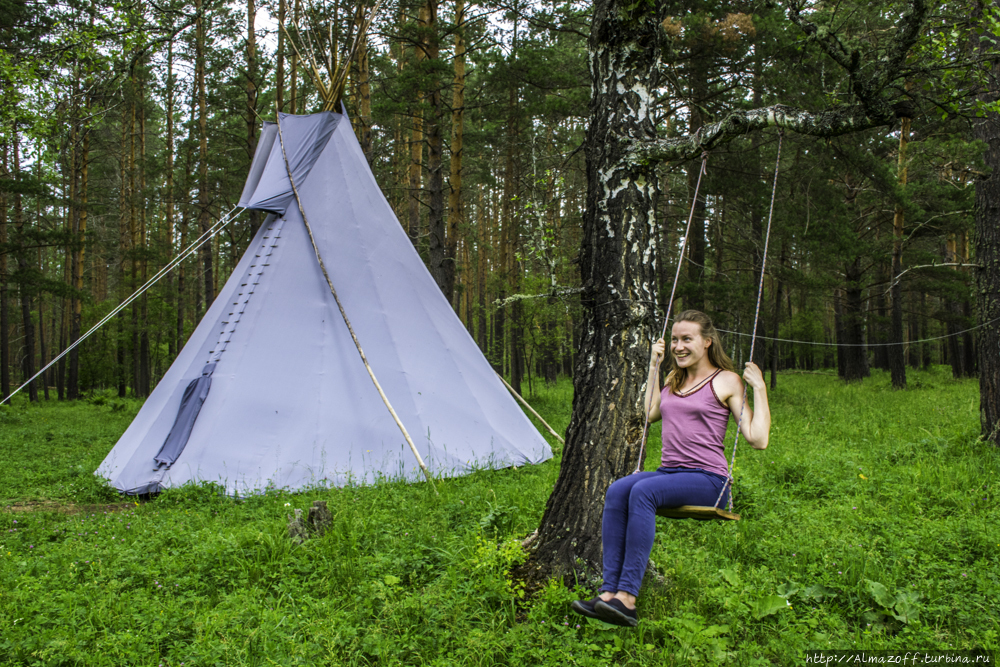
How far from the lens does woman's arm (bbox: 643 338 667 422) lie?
9.42 ft

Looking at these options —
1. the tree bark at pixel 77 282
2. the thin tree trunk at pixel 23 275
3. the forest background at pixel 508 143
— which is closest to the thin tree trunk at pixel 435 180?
the forest background at pixel 508 143

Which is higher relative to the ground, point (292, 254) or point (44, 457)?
point (292, 254)

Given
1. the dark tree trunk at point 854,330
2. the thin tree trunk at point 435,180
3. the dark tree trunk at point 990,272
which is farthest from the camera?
the dark tree trunk at point 854,330

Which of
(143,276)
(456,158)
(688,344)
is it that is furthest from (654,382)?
(143,276)

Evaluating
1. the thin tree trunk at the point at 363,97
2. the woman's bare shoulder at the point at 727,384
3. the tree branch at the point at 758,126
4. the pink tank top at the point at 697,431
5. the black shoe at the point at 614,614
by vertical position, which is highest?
the thin tree trunk at the point at 363,97

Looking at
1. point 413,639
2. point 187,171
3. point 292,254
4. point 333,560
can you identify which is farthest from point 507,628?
point 187,171

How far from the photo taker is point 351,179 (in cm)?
735

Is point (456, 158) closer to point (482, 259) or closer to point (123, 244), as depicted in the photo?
point (123, 244)

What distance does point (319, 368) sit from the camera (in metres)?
6.21

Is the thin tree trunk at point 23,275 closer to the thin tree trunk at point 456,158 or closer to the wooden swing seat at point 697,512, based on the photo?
the thin tree trunk at point 456,158

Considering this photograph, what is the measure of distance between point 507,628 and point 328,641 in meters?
0.80

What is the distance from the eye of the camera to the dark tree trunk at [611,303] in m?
3.02

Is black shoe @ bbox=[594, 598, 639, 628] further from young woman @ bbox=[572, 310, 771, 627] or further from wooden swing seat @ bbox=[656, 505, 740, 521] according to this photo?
wooden swing seat @ bbox=[656, 505, 740, 521]

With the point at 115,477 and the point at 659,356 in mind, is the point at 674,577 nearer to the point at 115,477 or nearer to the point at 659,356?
the point at 659,356
